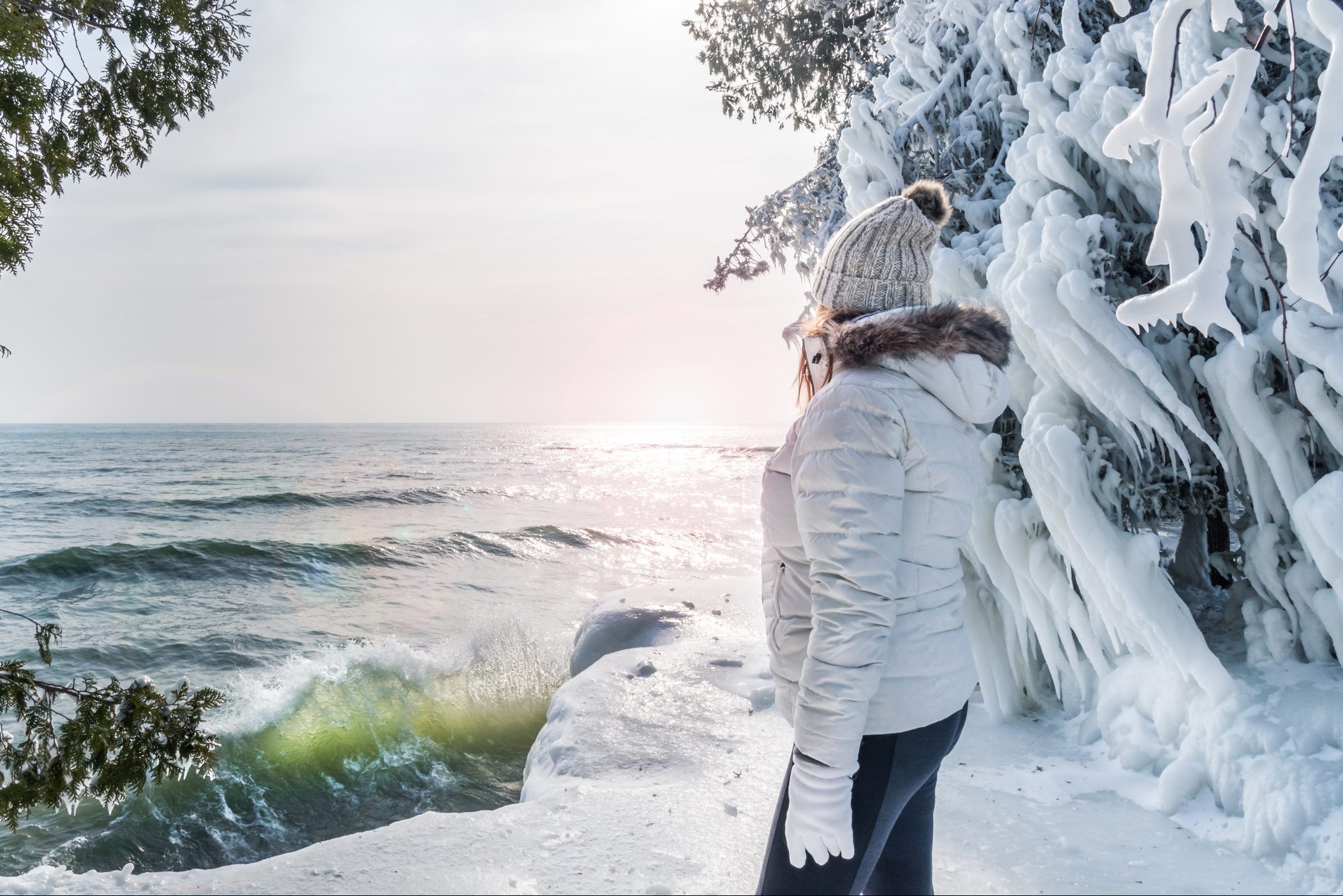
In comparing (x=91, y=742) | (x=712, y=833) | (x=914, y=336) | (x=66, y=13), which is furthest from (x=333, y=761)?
(x=914, y=336)

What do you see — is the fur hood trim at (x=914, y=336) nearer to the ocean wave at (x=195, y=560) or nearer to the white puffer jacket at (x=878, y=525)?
the white puffer jacket at (x=878, y=525)

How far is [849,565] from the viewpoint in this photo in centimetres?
126

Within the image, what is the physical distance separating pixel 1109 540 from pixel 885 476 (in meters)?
2.54

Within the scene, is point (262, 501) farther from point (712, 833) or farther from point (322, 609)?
point (712, 833)

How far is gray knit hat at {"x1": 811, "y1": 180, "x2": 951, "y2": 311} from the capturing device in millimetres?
1577

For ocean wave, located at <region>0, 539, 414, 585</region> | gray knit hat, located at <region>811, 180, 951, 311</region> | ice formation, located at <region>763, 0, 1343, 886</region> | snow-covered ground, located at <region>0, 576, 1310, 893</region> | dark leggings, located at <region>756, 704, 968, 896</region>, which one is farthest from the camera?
ocean wave, located at <region>0, 539, 414, 585</region>

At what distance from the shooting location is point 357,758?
6148 mm

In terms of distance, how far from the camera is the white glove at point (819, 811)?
1293 millimetres

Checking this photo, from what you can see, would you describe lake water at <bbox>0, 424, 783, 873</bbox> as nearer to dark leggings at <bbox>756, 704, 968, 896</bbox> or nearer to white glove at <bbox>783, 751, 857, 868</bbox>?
dark leggings at <bbox>756, 704, 968, 896</bbox>

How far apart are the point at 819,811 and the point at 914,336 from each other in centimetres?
87

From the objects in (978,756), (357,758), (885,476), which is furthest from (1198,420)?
(357,758)

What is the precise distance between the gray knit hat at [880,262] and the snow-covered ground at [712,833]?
205 cm

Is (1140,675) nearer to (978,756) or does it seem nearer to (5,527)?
(978,756)

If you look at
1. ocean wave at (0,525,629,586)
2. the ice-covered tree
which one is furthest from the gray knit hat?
ocean wave at (0,525,629,586)
